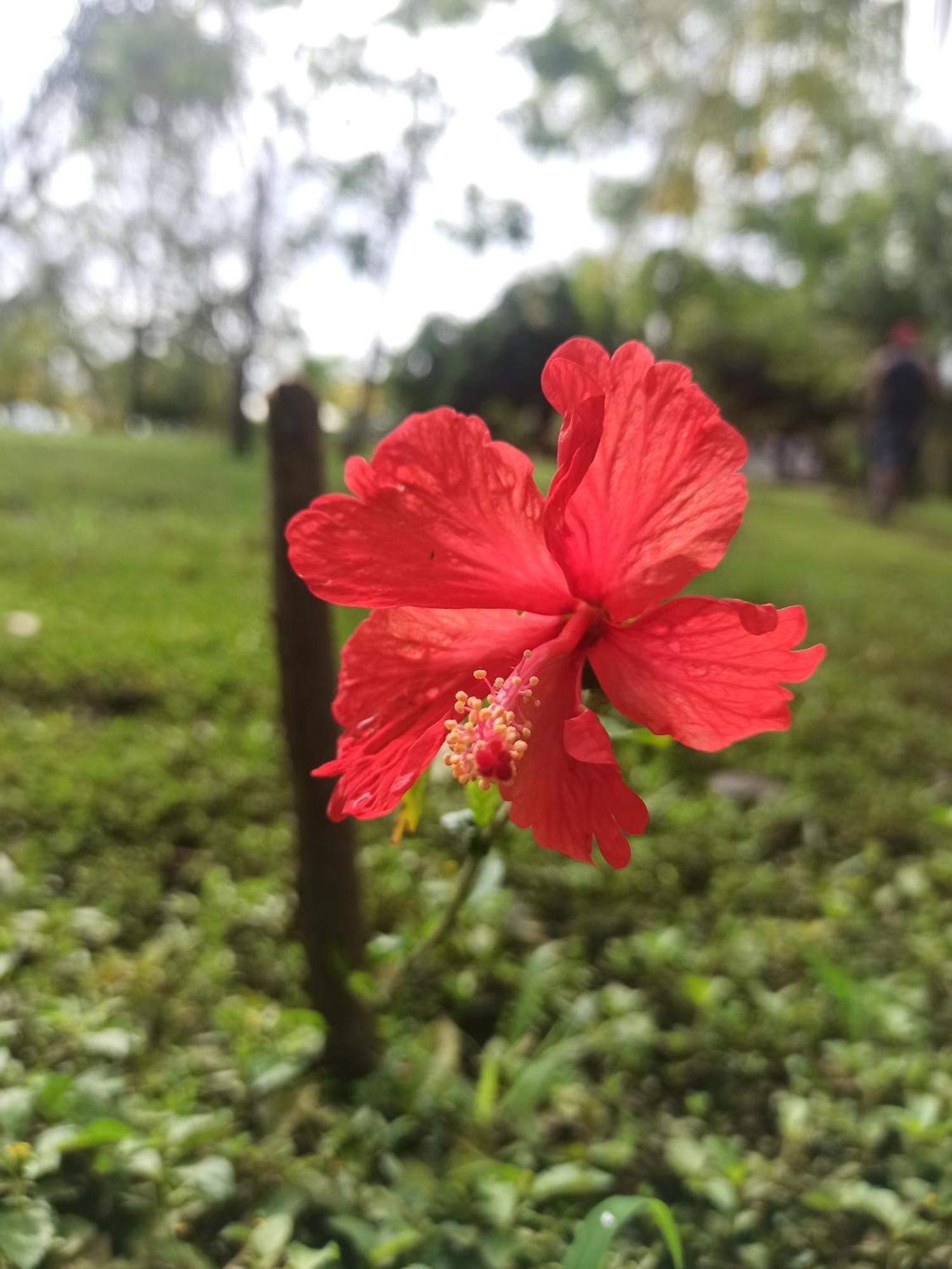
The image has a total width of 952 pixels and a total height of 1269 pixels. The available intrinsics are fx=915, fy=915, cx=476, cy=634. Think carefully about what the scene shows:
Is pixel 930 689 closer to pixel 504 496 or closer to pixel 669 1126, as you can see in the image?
pixel 669 1126

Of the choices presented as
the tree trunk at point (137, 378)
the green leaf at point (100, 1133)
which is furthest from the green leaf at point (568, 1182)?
the tree trunk at point (137, 378)

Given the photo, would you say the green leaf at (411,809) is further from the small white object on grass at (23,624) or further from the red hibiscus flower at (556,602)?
the small white object on grass at (23,624)

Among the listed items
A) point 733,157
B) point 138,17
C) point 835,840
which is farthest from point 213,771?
point 733,157

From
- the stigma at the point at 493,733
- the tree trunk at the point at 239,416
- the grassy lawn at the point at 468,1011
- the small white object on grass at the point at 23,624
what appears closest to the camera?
the stigma at the point at 493,733

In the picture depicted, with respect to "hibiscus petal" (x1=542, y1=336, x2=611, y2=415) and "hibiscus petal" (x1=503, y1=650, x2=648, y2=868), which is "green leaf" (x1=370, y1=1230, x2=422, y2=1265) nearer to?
"hibiscus petal" (x1=503, y1=650, x2=648, y2=868)

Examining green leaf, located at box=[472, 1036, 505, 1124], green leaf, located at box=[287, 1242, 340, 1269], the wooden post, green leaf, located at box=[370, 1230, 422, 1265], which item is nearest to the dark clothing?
green leaf, located at box=[472, 1036, 505, 1124]

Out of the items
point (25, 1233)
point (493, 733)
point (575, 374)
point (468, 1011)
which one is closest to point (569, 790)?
point (493, 733)
